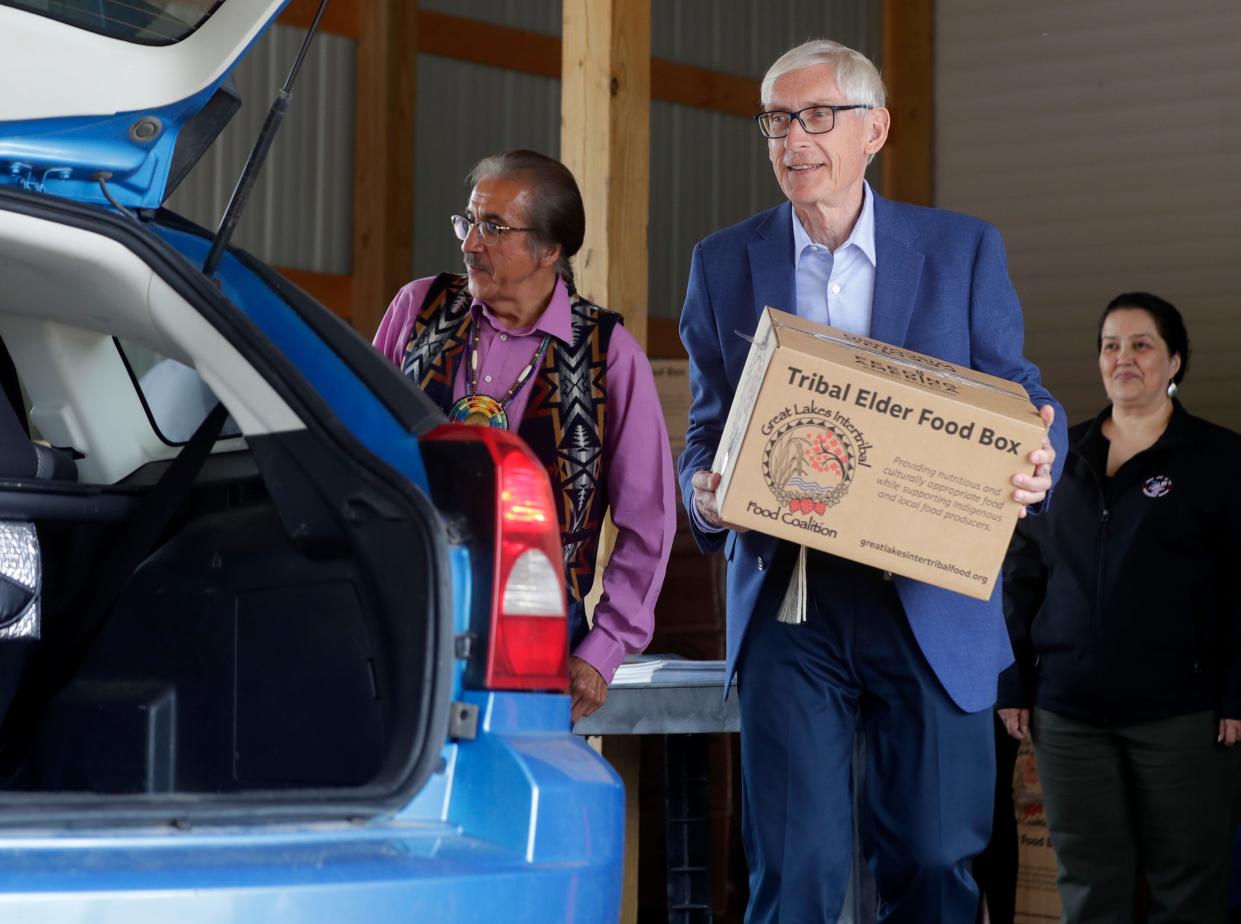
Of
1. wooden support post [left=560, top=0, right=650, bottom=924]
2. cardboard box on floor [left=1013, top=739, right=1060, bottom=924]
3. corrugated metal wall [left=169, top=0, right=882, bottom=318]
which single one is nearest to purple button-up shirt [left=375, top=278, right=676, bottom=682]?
wooden support post [left=560, top=0, right=650, bottom=924]

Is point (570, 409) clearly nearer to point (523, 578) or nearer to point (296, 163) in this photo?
point (523, 578)

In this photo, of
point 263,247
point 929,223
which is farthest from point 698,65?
point 929,223

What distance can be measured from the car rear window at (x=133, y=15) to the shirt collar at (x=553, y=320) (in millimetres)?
829

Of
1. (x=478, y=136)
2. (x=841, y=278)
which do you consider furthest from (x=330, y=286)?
(x=841, y=278)

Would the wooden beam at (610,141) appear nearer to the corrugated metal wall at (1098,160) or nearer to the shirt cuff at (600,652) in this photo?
the shirt cuff at (600,652)

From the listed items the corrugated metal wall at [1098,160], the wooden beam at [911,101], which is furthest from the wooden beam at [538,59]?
the corrugated metal wall at [1098,160]

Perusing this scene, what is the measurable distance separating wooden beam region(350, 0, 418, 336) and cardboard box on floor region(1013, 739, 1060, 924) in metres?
5.58

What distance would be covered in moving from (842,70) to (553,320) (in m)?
0.63

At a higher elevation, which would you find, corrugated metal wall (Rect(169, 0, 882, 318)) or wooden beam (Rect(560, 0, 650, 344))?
corrugated metal wall (Rect(169, 0, 882, 318))

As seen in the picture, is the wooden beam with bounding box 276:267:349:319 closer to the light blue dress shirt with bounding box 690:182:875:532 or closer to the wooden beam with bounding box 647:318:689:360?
the wooden beam with bounding box 647:318:689:360

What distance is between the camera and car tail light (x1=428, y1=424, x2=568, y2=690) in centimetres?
183

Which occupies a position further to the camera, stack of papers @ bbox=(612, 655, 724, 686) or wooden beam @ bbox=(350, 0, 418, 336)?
wooden beam @ bbox=(350, 0, 418, 336)

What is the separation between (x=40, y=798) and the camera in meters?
1.61

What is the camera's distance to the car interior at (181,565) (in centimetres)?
189
